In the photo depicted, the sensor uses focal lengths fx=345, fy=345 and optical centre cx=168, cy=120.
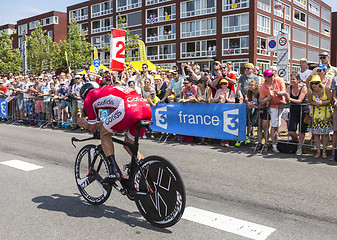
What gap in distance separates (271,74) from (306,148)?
2148 millimetres

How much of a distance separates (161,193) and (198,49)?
46.4 metres

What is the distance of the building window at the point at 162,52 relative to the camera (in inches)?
2051

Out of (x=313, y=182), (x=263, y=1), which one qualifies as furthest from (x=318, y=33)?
(x=313, y=182)

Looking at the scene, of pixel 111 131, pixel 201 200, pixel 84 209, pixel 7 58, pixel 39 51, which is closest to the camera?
pixel 111 131

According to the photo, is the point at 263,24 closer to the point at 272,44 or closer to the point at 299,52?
the point at 299,52

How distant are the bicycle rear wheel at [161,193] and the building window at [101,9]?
6094cm

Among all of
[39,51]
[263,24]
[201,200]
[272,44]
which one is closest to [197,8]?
[263,24]

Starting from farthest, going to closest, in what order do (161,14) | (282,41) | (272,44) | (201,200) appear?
(161,14)
(272,44)
(282,41)
(201,200)

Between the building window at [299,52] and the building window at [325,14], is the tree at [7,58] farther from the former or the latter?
the building window at [325,14]

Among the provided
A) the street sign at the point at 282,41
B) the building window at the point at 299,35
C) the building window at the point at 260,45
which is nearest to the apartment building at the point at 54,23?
the building window at the point at 260,45

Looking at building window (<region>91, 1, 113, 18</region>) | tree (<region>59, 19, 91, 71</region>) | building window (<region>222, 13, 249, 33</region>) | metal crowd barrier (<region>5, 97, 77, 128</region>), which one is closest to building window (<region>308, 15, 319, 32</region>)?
building window (<region>222, 13, 249, 33</region>)

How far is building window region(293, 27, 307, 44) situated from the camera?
54156 mm

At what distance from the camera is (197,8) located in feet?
160

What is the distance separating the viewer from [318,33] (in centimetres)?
6075
